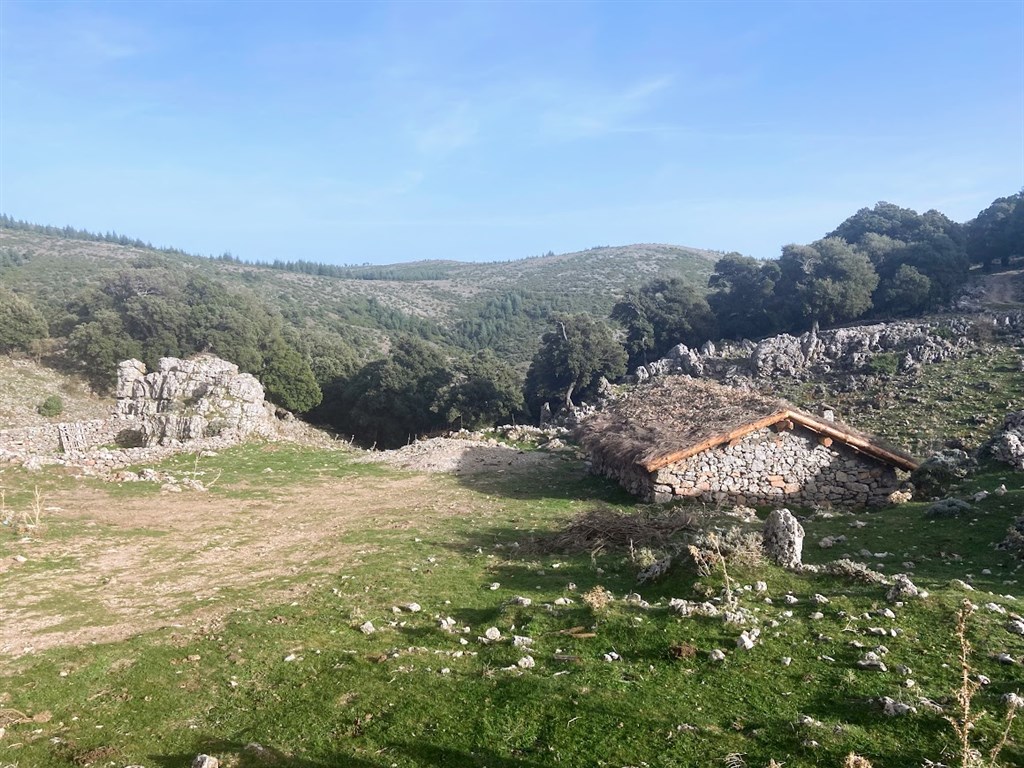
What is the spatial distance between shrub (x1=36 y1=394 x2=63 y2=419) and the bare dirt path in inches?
1156

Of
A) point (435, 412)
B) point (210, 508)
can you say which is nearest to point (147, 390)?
point (210, 508)

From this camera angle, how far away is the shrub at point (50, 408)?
1692 inches

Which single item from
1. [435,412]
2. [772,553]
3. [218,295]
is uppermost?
[218,295]

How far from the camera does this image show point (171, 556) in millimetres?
14031

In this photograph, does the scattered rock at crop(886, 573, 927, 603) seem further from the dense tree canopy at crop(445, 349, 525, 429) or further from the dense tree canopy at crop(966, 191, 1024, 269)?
the dense tree canopy at crop(966, 191, 1024, 269)

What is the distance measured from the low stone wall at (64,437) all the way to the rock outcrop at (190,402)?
108 cm

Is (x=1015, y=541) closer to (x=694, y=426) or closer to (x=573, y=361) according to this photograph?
(x=694, y=426)

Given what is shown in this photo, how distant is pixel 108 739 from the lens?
253 inches

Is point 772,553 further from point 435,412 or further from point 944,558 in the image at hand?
point 435,412

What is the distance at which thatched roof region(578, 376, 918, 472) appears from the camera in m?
18.4

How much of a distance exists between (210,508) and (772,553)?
53.1 feet

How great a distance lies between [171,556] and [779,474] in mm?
16396

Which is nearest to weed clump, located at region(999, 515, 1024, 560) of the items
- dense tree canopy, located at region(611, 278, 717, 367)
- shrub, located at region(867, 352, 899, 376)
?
shrub, located at region(867, 352, 899, 376)

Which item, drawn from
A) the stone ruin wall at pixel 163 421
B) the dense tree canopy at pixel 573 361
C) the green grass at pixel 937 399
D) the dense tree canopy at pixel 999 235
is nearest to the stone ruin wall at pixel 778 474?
the green grass at pixel 937 399
